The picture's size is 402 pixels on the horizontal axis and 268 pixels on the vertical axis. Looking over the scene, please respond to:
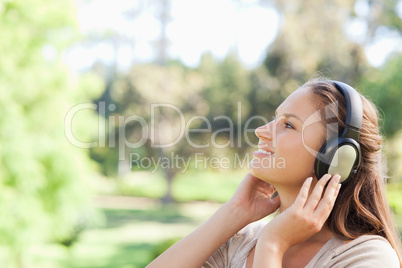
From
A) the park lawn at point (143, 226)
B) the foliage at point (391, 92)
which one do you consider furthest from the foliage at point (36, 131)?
the foliage at point (391, 92)

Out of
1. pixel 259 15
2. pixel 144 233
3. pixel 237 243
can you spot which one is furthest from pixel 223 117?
pixel 237 243

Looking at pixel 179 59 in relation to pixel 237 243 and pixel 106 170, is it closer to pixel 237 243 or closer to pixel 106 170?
pixel 106 170

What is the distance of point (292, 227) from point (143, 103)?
1805cm

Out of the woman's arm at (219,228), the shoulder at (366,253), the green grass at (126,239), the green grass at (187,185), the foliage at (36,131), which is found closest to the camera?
the shoulder at (366,253)

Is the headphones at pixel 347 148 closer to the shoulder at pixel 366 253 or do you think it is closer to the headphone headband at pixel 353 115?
the headphone headband at pixel 353 115

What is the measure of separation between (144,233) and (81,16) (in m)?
9.37

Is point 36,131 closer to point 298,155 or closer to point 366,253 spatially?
point 298,155

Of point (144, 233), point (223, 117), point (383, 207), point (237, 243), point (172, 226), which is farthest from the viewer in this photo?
point (223, 117)

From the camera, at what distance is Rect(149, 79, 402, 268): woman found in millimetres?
931

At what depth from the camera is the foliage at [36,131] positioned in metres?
5.12

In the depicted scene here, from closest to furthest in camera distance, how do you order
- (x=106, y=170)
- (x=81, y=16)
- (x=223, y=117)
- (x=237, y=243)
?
(x=237, y=243) → (x=81, y=16) → (x=223, y=117) → (x=106, y=170)

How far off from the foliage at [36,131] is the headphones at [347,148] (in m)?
4.72

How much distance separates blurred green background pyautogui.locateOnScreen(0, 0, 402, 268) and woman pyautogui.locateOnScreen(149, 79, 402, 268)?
0.39 meters

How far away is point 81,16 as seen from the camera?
19.4 feet
